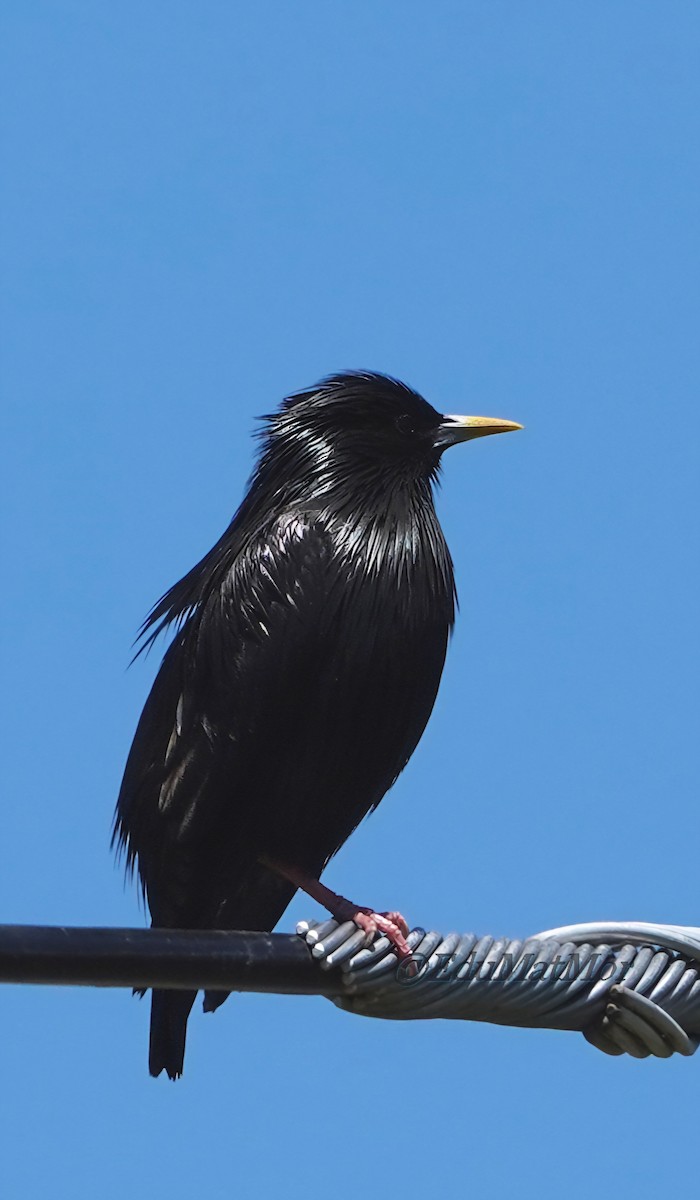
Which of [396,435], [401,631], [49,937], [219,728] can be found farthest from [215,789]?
[49,937]

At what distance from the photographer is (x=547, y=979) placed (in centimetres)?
450

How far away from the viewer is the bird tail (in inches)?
226

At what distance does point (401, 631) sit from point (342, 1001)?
1700 mm

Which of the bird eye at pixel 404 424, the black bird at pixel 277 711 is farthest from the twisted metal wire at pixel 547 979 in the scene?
the bird eye at pixel 404 424

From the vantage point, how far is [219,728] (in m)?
6.02

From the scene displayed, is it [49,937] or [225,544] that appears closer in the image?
[49,937]

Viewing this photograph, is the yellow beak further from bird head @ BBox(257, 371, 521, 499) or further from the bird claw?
the bird claw

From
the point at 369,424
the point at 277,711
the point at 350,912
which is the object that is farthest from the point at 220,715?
the point at 369,424

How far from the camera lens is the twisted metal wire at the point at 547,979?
14.6 feet

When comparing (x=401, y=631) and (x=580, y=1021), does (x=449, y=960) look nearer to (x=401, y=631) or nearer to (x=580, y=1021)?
(x=580, y=1021)

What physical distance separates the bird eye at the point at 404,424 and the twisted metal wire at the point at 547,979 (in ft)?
8.61

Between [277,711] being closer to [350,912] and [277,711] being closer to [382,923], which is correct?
[350,912]

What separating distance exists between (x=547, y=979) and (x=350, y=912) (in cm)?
122

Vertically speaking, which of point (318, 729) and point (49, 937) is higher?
point (318, 729)
